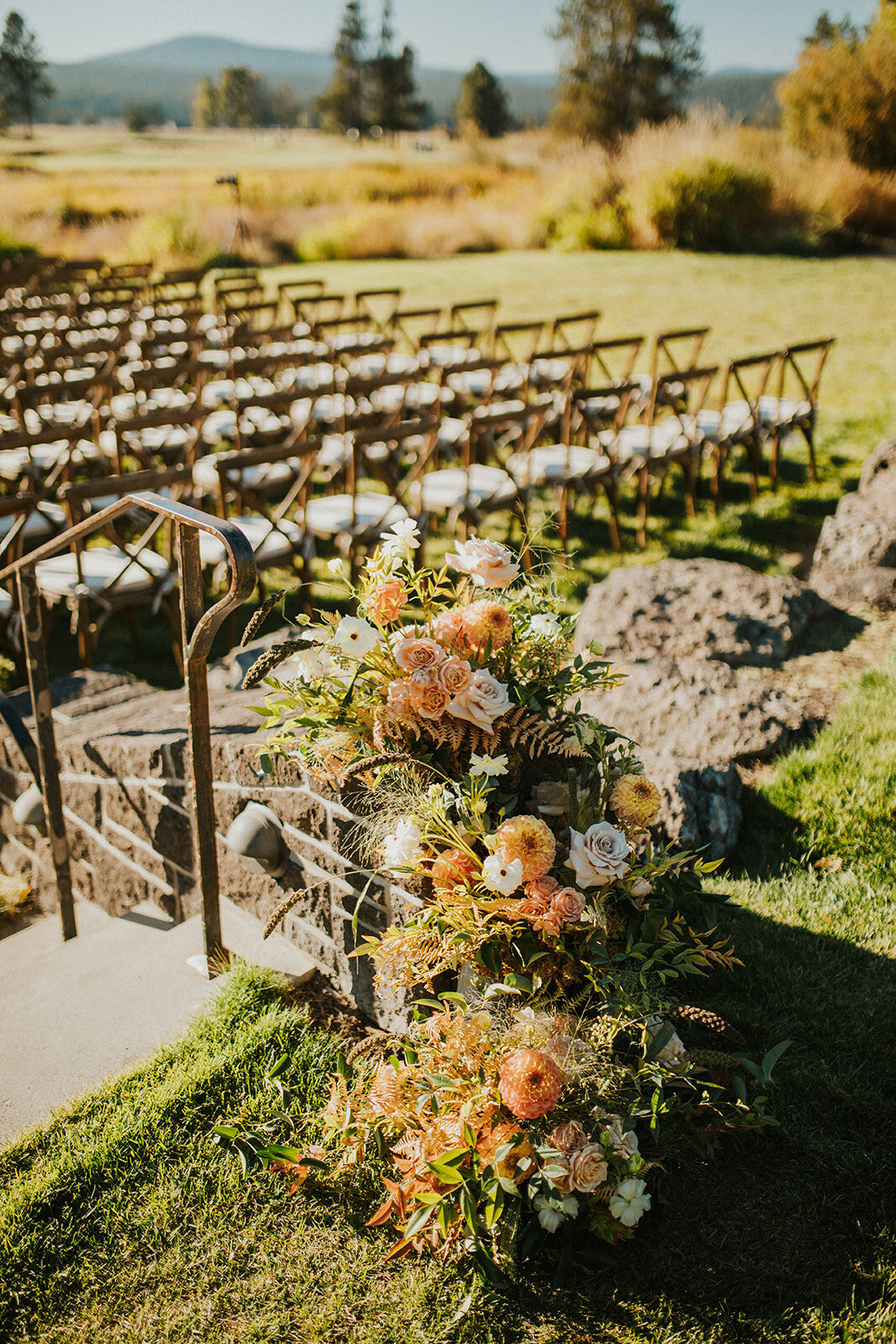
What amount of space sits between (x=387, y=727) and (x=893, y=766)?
2322 millimetres

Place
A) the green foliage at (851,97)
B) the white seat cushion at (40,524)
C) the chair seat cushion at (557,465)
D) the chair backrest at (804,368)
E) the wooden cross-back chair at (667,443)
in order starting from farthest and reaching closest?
the green foliage at (851,97) → the chair backrest at (804,368) → the wooden cross-back chair at (667,443) → the chair seat cushion at (557,465) → the white seat cushion at (40,524)

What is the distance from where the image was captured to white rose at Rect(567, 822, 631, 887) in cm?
188

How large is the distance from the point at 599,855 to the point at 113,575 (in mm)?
3722

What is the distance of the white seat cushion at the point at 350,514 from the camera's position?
5348 mm

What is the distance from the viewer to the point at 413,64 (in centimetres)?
6519

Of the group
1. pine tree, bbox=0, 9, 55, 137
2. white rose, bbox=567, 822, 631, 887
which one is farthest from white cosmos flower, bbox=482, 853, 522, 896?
pine tree, bbox=0, 9, 55, 137

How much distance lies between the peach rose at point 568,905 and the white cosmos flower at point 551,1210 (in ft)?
1.64

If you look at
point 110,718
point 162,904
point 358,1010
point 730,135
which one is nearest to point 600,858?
point 358,1010

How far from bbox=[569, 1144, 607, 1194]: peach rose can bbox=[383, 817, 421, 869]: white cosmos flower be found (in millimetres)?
634

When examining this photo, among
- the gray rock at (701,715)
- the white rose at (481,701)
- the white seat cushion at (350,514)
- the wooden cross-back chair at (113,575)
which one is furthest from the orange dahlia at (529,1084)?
the white seat cushion at (350,514)

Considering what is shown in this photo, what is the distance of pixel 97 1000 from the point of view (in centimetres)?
252

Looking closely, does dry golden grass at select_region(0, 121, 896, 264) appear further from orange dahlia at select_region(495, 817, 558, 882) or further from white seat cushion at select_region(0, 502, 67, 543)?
orange dahlia at select_region(495, 817, 558, 882)

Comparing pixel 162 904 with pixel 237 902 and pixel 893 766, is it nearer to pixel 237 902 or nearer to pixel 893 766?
pixel 237 902

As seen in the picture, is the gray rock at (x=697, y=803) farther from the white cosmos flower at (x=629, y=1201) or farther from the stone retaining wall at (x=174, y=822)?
the white cosmos flower at (x=629, y=1201)
